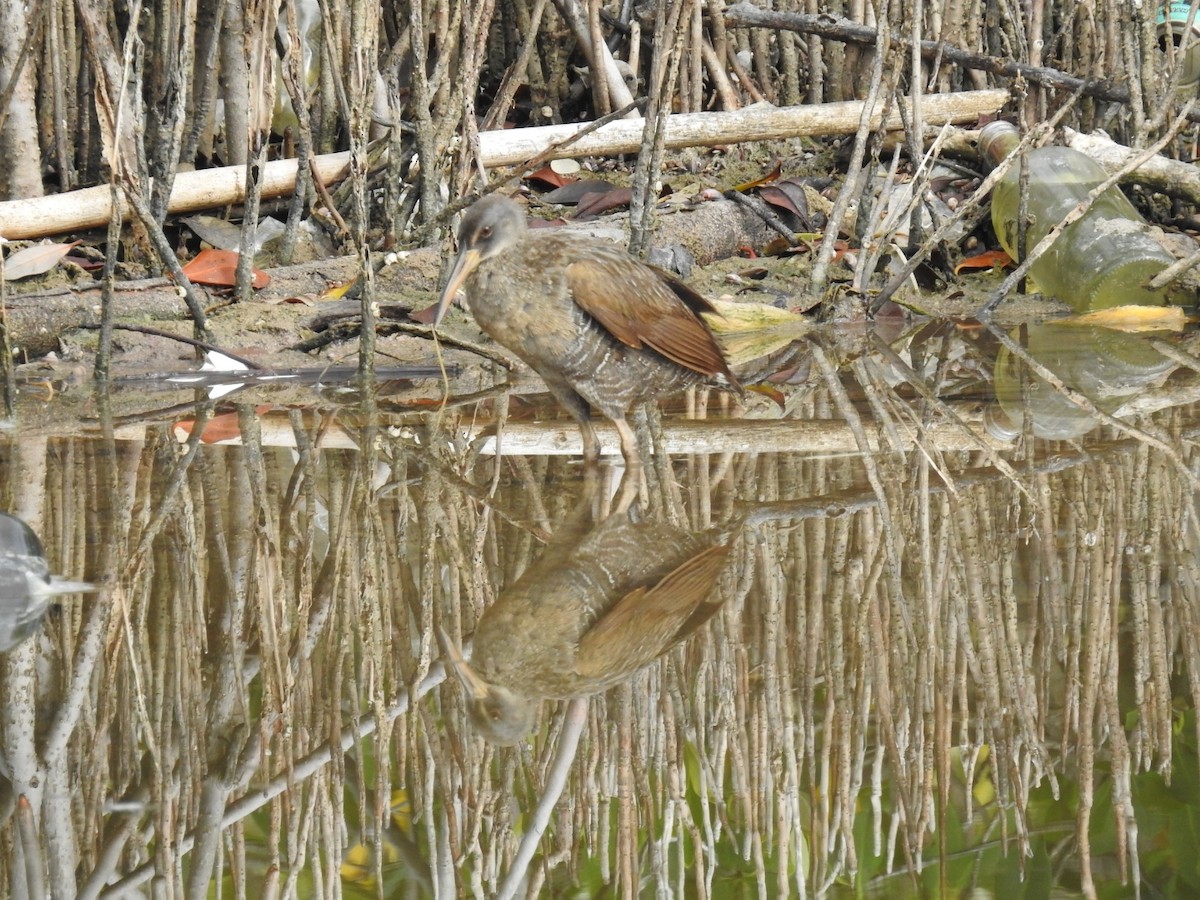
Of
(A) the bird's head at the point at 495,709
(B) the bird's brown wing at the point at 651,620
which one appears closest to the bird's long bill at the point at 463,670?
(A) the bird's head at the point at 495,709

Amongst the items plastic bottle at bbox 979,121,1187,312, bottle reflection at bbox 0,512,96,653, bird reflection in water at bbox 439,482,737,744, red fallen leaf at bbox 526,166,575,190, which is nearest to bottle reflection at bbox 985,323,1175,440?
plastic bottle at bbox 979,121,1187,312

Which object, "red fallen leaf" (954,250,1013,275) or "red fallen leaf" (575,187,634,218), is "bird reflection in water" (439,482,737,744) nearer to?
"red fallen leaf" (575,187,634,218)

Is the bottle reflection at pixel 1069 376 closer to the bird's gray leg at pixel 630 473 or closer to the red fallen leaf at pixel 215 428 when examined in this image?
the bird's gray leg at pixel 630 473

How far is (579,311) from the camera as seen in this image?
4.32 m

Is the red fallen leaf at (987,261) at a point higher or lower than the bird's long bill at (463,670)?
lower

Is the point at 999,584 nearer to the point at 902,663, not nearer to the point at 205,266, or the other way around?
the point at 902,663

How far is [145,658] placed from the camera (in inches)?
107

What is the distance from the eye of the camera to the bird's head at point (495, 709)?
2.42 meters

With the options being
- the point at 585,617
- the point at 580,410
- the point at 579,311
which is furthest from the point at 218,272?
the point at 585,617

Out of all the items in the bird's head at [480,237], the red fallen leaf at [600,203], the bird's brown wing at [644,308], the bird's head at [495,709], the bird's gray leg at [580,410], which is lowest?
the red fallen leaf at [600,203]

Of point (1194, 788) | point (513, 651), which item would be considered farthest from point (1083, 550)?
point (513, 651)

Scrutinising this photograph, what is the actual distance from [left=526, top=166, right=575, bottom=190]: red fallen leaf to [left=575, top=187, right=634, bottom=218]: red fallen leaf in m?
0.38

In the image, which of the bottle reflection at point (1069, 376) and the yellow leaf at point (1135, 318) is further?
the yellow leaf at point (1135, 318)

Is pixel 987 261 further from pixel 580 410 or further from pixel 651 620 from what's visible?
pixel 651 620
